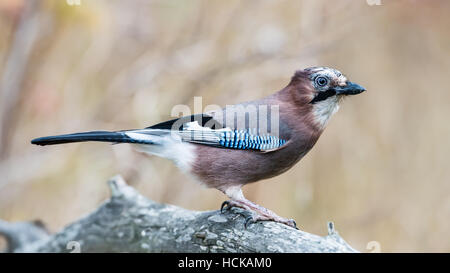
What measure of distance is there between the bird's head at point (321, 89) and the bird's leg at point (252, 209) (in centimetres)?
75

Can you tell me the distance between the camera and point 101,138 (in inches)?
140

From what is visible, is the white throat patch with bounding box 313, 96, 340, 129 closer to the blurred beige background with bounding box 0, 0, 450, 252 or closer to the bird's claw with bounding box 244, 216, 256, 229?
the bird's claw with bounding box 244, 216, 256, 229

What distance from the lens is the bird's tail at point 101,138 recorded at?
3408 millimetres

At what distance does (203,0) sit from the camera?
628cm

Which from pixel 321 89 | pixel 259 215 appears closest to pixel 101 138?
pixel 259 215

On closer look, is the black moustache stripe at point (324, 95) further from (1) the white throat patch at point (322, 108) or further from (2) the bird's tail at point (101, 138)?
(2) the bird's tail at point (101, 138)

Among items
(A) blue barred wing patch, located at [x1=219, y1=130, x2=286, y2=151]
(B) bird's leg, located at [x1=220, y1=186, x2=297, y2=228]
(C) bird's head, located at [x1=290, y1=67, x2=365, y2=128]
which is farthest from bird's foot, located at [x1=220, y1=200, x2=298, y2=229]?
(C) bird's head, located at [x1=290, y1=67, x2=365, y2=128]

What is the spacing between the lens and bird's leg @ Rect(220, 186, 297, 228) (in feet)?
12.0

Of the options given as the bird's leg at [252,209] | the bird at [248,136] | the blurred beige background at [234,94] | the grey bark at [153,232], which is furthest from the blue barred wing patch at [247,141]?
A: the blurred beige background at [234,94]

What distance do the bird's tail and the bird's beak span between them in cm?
132

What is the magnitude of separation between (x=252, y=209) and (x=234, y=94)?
8.19 ft

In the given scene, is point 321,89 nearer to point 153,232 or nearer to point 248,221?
point 248,221

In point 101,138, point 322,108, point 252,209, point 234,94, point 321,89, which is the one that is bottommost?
point 252,209
